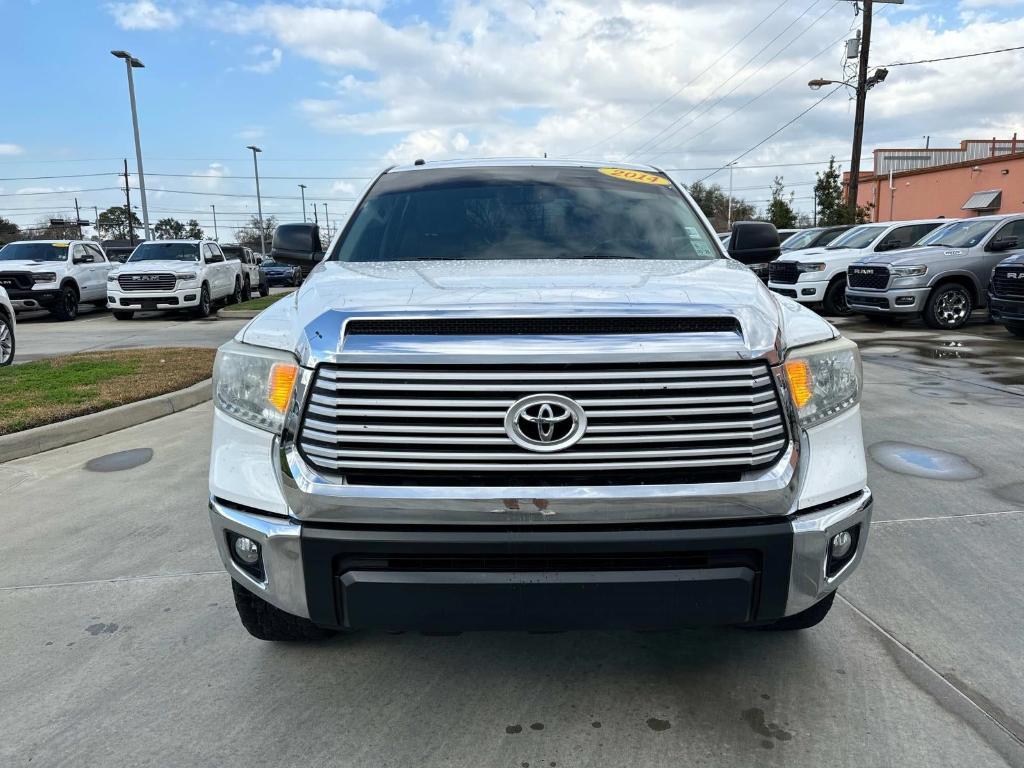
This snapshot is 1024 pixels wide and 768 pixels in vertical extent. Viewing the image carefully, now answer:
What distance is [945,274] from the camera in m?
12.7

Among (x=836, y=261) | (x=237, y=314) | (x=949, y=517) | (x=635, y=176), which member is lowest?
(x=237, y=314)

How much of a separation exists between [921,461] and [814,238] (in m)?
14.9

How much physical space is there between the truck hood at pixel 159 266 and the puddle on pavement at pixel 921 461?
632 inches

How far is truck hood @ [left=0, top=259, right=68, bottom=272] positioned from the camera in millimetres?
17188

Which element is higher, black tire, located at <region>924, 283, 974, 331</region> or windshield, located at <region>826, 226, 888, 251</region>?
windshield, located at <region>826, 226, 888, 251</region>

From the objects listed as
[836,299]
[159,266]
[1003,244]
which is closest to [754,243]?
[1003,244]

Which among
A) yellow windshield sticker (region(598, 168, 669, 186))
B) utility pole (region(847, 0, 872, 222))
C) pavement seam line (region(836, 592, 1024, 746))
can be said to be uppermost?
utility pole (region(847, 0, 872, 222))

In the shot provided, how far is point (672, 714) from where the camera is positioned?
97.8 inches

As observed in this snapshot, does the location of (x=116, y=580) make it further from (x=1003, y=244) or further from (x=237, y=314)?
(x=237, y=314)

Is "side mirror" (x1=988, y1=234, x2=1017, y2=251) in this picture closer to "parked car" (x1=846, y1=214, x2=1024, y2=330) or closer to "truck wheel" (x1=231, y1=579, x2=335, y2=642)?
"parked car" (x1=846, y1=214, x2=1024, y2=330)

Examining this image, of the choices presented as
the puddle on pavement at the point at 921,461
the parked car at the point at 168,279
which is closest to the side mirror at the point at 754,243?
the puddle on pavement at the point at 921,461

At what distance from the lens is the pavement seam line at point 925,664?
2377 millimetres

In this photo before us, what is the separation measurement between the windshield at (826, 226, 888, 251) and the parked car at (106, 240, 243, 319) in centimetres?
1401

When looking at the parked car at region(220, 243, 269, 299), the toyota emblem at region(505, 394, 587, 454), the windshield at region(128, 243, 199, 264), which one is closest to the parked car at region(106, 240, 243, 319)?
the windshield at region(128, 243, 199, 264)
